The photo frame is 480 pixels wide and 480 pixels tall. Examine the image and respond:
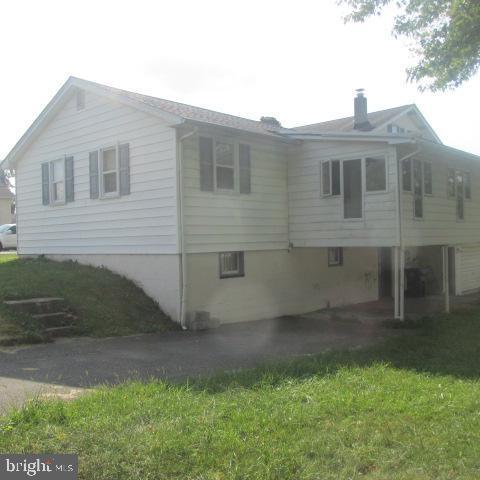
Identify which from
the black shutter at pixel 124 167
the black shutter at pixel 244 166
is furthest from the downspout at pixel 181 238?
the black shutter at pixel 124 167

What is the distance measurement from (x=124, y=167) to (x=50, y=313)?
166 inches

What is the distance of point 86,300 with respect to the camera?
12.1 m

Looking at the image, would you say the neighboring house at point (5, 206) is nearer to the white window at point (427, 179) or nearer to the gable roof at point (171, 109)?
the gable roof at point (171, 109)

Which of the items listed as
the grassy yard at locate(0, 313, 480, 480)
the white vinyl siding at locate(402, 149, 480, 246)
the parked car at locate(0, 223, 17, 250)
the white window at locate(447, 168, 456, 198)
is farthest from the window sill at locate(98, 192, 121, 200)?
the parked car at locate(0, 223, 17, 250)

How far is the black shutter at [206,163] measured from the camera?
12.8 meters

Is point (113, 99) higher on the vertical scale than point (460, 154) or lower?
higher

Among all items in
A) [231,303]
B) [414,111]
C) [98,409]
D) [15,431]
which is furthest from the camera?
[414,111]

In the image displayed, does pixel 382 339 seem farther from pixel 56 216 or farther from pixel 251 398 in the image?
pixel 56 216

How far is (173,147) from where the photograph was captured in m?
12.4

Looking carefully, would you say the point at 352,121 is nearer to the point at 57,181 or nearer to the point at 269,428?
the point at 57,181

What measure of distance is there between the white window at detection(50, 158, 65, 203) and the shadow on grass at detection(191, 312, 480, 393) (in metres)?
9.84

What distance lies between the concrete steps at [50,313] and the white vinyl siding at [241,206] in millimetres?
2819

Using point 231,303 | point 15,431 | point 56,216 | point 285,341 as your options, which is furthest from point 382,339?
point 56,216

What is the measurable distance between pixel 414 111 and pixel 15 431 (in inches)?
800
